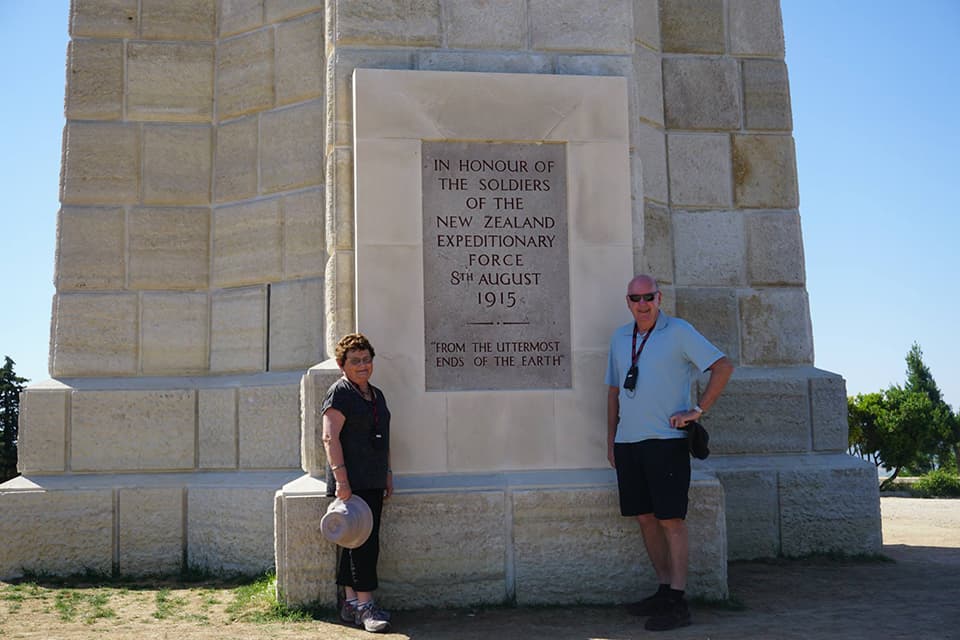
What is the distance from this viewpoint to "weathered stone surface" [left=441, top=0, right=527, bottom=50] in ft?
21.3

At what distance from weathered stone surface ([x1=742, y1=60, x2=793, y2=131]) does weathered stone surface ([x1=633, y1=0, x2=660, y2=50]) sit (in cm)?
87

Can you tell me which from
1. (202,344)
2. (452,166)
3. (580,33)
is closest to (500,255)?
(452,166)

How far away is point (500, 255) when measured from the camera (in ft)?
20.5

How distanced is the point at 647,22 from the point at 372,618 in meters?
5.48

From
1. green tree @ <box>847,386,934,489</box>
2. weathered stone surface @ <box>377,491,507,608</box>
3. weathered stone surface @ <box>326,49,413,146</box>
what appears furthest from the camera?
green tree @ <box>847,386,934,489</box>

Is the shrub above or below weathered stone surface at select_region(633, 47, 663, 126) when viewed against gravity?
below

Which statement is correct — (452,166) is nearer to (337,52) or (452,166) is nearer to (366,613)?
(337,52)

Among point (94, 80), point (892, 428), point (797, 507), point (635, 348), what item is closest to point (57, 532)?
point (94, 80)

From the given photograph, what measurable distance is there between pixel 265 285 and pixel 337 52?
2.15 metres

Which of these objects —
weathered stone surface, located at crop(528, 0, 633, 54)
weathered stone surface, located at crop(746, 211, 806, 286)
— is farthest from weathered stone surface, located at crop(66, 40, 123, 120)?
weathered stone surface, located at crop(746, 211, 806, 286)

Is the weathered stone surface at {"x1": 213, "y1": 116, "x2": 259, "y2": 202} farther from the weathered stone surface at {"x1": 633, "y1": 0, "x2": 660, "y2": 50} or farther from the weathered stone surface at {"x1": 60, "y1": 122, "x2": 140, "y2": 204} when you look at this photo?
the weathered stone surface at {"x1": 633, "y1": 0, "x2": 660, "y2": 50}

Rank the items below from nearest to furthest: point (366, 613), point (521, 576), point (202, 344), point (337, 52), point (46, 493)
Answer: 1. point (366, 613)
2. point (521, 576)
3. point (337, 52)
4. point (46, 493)
5. point (202, 344)

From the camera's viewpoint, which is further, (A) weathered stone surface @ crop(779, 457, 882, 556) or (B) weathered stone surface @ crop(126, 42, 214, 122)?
(B) weathered stone surface @ crop(126, 42, 214, 122)

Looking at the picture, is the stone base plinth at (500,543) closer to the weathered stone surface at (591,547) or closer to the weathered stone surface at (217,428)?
the weathered stone surface at (591,547)
